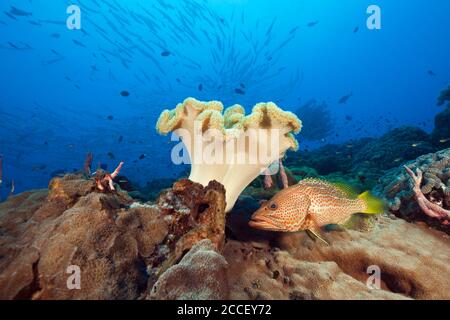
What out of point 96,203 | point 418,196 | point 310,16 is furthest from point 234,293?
point 310,16

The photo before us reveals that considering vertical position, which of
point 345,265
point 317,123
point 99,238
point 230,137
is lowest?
point 345,265

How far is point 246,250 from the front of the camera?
10.9 ft

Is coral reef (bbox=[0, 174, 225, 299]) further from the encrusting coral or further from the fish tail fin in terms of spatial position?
the fish tail fin

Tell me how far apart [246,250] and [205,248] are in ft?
3.28

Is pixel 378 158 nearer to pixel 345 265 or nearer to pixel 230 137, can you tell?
pixel 345 265

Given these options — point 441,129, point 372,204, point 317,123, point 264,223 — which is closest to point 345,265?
point 372,204

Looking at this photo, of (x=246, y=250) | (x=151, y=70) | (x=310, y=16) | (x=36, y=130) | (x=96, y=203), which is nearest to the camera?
(x=96, y=203)

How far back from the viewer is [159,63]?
211ft

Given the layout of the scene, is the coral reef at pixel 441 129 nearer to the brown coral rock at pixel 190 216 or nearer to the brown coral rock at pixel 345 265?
the brown coral rock at pixel 345 265

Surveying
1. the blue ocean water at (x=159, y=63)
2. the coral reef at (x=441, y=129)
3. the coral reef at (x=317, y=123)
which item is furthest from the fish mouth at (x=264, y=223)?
the coral reef at (x=317, y=123)

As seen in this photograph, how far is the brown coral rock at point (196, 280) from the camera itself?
1.97 meters

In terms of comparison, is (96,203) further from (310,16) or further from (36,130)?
(310,16)

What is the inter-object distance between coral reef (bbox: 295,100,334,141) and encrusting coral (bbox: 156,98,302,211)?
26979 mm

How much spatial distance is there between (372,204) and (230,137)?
183 cm
